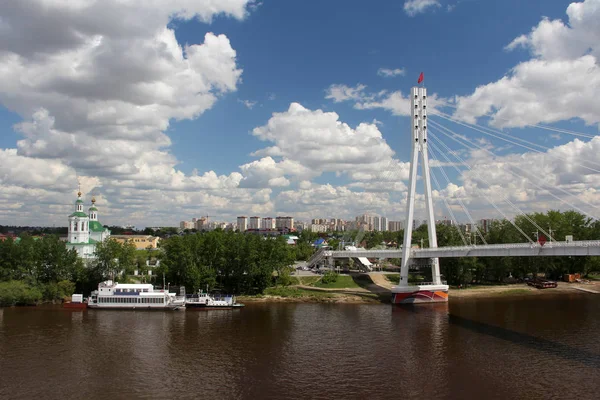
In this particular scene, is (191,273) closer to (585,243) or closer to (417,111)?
(417,111)

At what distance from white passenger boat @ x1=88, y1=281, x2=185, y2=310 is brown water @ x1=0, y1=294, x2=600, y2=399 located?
6.05ft

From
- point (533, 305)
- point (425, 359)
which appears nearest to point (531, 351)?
point (425, 359)

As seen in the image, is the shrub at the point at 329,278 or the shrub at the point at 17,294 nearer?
the shrub at the point at 17,294

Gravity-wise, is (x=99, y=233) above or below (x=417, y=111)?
below

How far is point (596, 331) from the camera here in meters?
40.3

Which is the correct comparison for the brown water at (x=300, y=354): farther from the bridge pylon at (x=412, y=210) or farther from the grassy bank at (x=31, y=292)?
the bridge pylon at (x=412, y=210)

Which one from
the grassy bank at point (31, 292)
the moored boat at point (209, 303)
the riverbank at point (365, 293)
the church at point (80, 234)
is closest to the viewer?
the grassy bank at point (31, 292)

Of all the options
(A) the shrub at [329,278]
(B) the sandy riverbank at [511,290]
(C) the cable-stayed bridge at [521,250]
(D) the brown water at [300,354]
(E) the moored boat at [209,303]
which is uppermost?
(C) the cable-stayed bridge at [521,250]

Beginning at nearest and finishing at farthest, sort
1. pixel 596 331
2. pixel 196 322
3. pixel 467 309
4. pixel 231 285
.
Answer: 1. pixel 596 331
2. pixel 196 322
3. pixel 467 309
4. pixel 231 285

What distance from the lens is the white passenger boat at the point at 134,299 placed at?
52562 mm

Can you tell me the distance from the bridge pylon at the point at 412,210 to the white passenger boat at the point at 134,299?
92.6 ft

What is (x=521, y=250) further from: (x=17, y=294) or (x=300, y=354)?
(x=17, y=294)

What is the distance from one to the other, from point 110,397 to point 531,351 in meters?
29.9

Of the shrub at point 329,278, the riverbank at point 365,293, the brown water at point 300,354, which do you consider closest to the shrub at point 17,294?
the brown water at point 300,354
